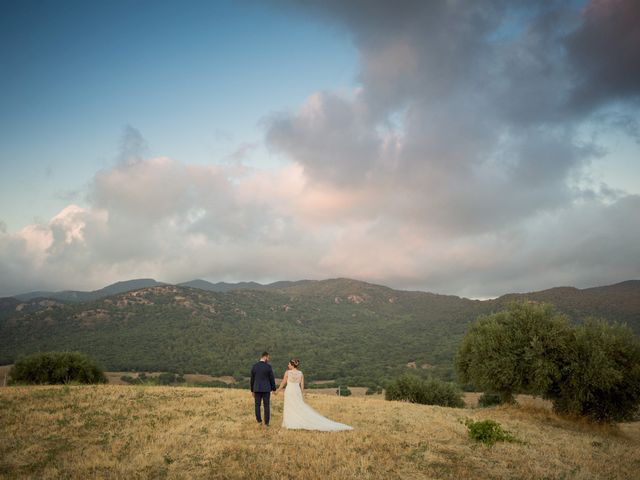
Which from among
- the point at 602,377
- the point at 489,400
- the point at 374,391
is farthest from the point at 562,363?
the point at 374,391

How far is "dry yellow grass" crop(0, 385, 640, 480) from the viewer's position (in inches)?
439

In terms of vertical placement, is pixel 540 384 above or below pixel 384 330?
above

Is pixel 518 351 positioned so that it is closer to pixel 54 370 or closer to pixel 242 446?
pixel 242 446

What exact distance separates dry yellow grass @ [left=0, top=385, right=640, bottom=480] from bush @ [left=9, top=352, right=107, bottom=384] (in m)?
20.8

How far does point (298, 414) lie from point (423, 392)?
3449 cm

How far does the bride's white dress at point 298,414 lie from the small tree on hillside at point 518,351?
51.4ft

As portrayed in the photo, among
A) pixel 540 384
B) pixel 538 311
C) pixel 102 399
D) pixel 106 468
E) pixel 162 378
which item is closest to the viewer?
pixel 106 468

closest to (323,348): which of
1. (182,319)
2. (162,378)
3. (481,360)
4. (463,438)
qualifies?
(182,319)

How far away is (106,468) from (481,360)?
82.1 ft

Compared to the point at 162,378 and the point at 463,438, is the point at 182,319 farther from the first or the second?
the point at 463,438

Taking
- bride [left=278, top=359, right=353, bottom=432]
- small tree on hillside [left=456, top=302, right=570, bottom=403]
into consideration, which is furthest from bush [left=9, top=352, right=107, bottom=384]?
small tree on hillside [left=456, top=302, right=570, bottom=403]

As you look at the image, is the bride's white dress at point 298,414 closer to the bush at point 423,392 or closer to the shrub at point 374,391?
the bush at point 423,392

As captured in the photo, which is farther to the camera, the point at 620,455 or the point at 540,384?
the point at 540,384

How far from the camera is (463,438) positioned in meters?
16.3
